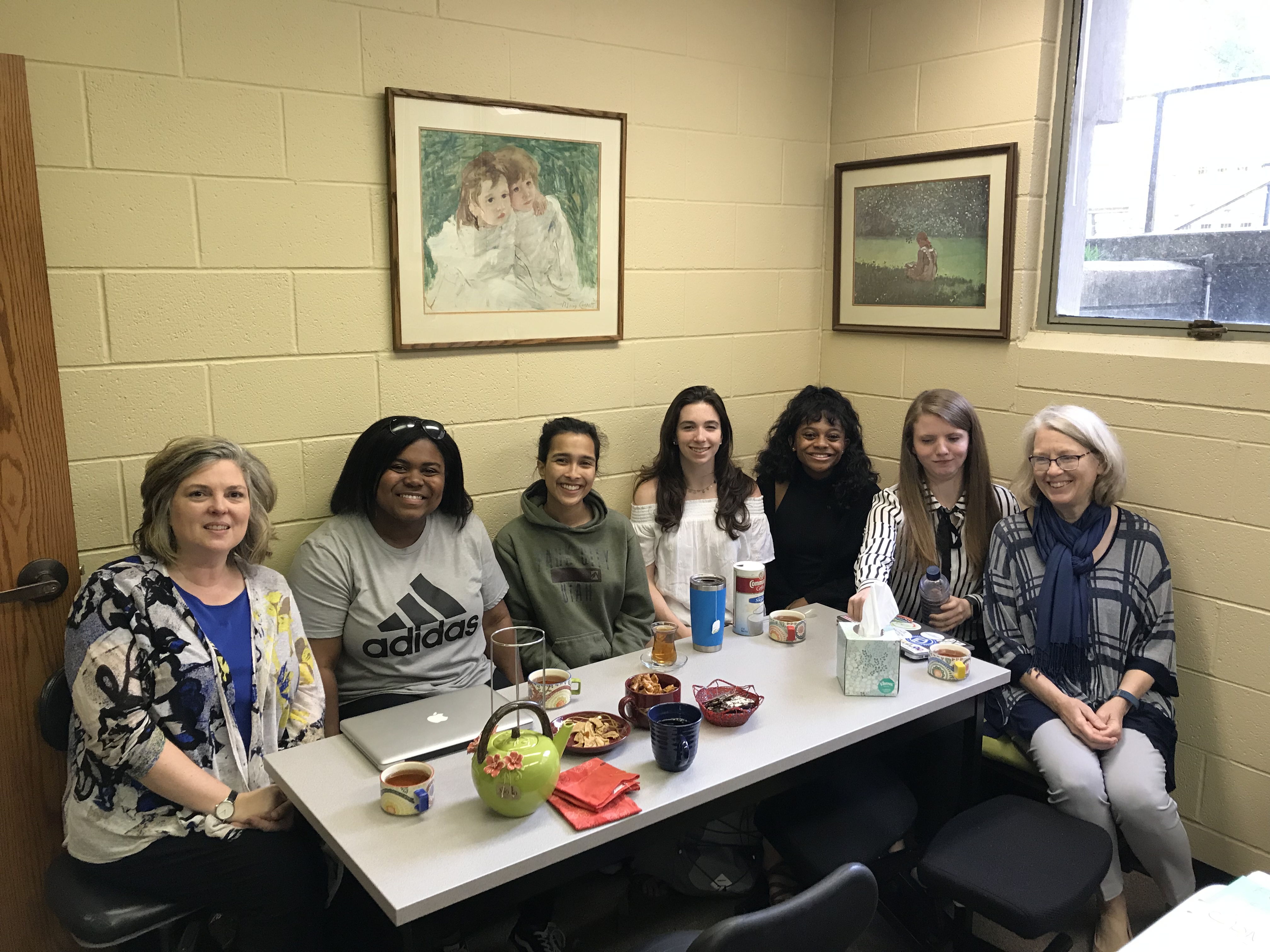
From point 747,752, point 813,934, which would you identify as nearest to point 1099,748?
point 747,752

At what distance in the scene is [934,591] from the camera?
2.64m

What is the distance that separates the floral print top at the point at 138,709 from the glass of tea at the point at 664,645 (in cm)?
83

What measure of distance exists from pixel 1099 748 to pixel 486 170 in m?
2.17

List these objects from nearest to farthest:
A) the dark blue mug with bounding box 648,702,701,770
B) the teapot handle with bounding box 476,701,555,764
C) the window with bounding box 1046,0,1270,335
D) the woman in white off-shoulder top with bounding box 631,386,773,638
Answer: the teapot handle with bounding box 476,701,555,764, the dark blue mug with bounding box 648,702,701,770, the window with bounding box 1046,0,1270,335, the woman in white off-shoulder top with bounding box 631,386,773,638

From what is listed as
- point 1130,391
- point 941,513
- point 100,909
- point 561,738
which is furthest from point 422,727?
point 1130,391

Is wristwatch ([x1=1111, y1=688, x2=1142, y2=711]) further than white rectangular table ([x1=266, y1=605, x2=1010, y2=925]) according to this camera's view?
Yes

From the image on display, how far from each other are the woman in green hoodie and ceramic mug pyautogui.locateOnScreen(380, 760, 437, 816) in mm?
982

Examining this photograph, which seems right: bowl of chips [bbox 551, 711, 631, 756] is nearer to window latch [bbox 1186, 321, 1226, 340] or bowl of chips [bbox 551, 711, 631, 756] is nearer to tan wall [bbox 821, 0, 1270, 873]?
tan wall [bbox 821, 0, 1270, 873]

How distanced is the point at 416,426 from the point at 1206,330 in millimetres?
2091

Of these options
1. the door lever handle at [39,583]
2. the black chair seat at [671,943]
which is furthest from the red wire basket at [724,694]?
the door lever handle at [39,583]

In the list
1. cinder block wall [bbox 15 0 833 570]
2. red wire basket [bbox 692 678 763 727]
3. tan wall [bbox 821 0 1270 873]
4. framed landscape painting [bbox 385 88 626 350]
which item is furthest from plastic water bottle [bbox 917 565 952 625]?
framed landscape painting [bbox 385 88 626 350]

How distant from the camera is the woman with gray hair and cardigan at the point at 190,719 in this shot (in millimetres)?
1863

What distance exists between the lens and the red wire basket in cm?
192

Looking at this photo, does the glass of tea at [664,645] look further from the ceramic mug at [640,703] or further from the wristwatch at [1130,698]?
the wristwatch at [1130,698]
